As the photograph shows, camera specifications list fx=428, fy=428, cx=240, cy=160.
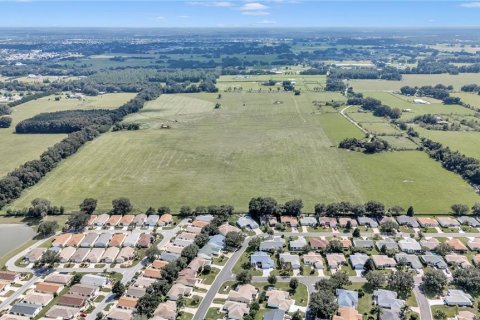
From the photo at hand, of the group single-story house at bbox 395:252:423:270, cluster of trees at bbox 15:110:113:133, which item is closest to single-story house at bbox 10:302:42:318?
single-story house at bbox 395:252:423:270

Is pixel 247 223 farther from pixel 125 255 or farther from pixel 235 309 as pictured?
pixel 235 309

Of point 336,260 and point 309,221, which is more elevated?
point 309,221

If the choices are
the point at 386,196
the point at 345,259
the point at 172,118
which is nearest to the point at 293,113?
the point at 172,118

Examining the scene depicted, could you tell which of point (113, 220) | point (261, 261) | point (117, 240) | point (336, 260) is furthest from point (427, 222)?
point (113, 220)

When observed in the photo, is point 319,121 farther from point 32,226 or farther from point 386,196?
point 32,226

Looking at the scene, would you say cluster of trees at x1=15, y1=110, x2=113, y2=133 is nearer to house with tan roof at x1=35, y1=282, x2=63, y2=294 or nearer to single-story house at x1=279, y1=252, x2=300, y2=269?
house with tan roof at x1=35, y1=282, x2=63, y2=294

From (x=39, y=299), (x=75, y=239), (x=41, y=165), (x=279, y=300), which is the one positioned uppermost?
(x=41, y=165)
